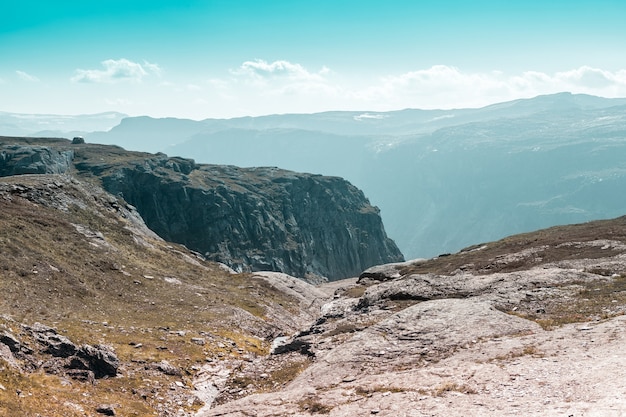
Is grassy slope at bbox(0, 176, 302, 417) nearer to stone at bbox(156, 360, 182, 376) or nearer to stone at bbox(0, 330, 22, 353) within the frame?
stone at bbox(156, 360, 182, 376)

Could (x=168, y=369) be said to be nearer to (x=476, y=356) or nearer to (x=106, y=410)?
(x=106, y=410)

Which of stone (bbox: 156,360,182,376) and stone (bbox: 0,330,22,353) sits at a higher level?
stone (bbox: 0,330,22,353)

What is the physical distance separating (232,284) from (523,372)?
7635cm

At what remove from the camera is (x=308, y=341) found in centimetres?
4284

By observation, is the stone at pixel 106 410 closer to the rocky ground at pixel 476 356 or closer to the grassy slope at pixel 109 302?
the grassy slope at pixel 109 302

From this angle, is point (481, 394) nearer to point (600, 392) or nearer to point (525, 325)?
point (600, 392)

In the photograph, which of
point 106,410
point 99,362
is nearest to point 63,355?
point 99,362

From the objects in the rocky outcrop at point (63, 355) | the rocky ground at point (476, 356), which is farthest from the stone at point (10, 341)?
the rocky ground at point (476, 356)

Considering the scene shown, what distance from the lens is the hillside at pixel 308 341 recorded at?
2412 cm

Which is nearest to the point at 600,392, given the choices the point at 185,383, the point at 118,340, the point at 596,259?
the point at 185,383

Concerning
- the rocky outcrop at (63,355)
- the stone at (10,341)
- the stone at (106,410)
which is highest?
the stone at (10,341)

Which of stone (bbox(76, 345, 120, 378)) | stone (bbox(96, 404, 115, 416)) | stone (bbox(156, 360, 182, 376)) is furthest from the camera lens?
stone (bbox(156, 360, 182, 376))

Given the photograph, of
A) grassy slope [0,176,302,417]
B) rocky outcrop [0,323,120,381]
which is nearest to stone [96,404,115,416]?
grassy slope [0,176,302,417]

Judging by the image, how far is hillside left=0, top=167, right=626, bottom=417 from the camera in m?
24.1
